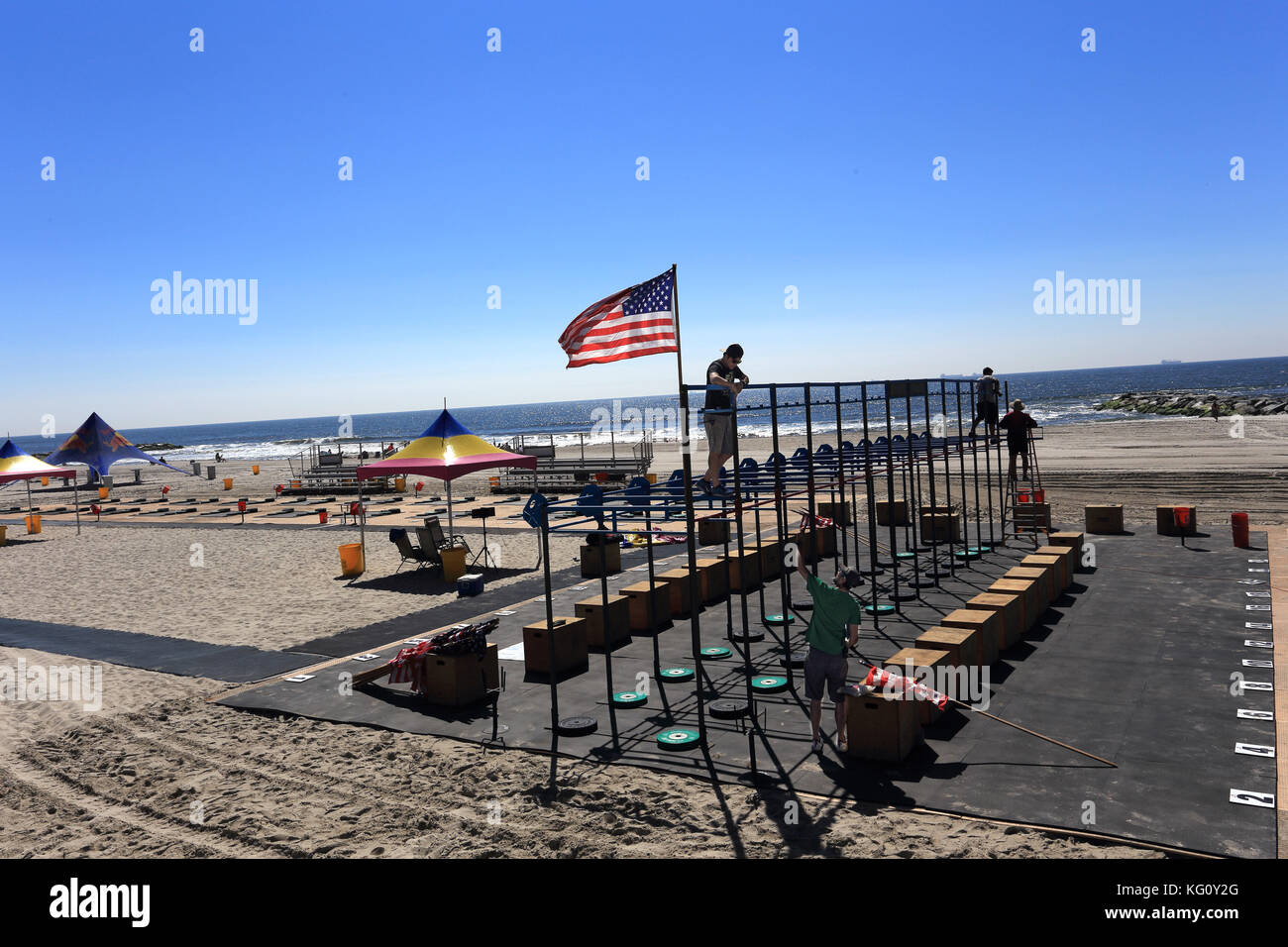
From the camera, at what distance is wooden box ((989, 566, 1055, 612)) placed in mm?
13633

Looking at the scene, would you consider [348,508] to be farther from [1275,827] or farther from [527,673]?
[1275,827]

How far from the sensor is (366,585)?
64.4 ft

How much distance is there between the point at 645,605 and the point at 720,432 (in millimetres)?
5009

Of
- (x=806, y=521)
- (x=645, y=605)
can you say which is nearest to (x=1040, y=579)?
(x=806, y=521)

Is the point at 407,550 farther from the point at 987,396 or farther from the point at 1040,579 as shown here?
the point at 987,396

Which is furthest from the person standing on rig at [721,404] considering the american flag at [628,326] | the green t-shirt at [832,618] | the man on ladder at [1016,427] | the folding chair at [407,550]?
the man on ladder at [1016,427]

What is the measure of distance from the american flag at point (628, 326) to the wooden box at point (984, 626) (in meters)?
5.46

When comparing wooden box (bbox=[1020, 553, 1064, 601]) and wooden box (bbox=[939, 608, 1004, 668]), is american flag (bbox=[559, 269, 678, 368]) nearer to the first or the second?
wooden box (bbox=[939, 608, 1004, 668])

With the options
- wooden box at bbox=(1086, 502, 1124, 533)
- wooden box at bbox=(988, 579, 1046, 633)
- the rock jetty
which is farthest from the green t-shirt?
the rock jetty

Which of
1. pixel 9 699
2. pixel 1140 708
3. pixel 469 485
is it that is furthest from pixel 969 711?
pixel 469 485

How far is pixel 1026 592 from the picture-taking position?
1285 centimetres

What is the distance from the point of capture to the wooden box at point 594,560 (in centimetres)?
1911

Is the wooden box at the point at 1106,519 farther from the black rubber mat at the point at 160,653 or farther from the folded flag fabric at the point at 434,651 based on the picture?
the black rubber mat at the point at 160,653

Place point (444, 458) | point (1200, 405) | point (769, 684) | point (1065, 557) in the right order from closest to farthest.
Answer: point (769, 684), point (1065, 557), point (444, 458), point (1200, 405)
